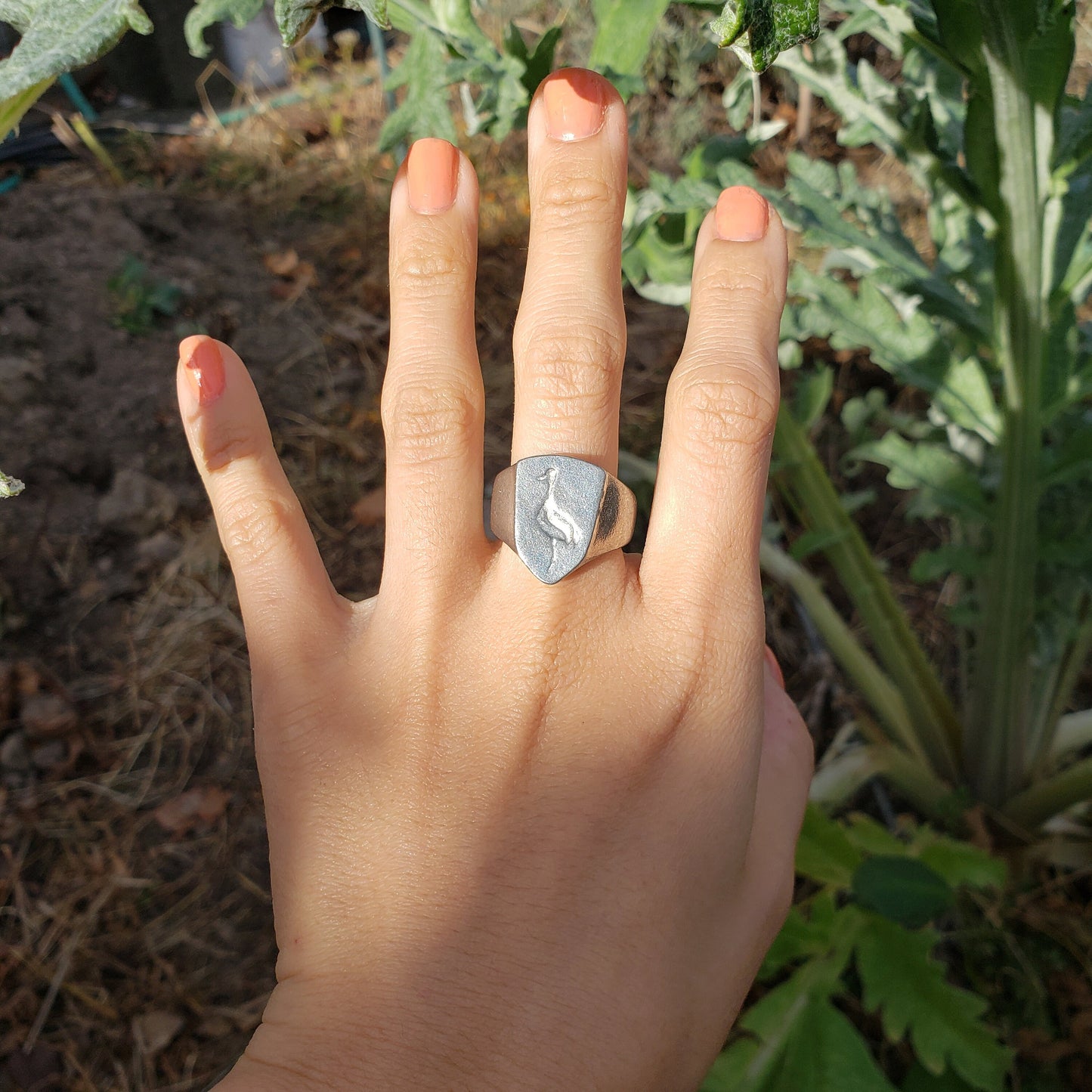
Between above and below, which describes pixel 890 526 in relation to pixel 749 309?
below

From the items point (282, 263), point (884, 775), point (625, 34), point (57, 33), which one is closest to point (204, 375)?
point (57, 33)

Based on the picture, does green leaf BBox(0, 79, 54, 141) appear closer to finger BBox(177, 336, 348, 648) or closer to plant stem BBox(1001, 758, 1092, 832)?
finger BBox(177, 336, 348, 648)

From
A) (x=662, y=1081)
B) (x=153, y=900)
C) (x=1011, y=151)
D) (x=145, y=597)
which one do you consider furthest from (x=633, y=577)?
(x=145, y=597)

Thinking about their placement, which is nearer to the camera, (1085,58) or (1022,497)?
(1022,497)

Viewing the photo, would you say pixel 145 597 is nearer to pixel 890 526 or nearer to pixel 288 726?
pixel 288 726

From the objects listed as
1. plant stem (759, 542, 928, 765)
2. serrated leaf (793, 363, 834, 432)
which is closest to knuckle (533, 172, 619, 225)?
serrated leaf (793, 363, 834, 432)

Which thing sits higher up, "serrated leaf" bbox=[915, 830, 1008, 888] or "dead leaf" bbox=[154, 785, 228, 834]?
"serrated leaf" bbox=[915, 830, 1008, 888]
